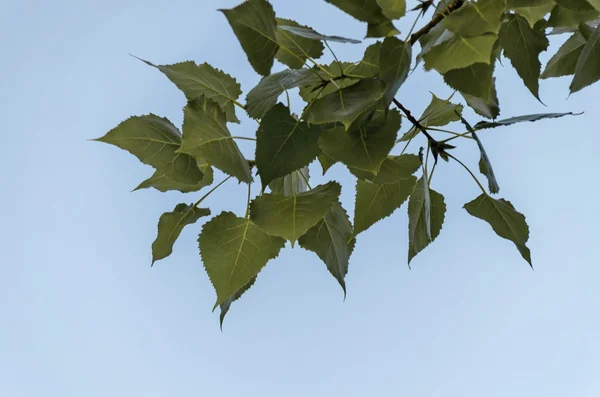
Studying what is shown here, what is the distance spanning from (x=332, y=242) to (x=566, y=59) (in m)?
0.33

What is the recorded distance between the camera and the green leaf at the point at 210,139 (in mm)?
535

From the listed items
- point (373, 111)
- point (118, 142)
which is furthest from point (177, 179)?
point (373, 111)

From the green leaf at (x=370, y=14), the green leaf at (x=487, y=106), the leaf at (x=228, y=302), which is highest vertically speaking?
the green leaf at (x=487, y=106)

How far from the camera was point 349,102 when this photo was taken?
505 millimetres

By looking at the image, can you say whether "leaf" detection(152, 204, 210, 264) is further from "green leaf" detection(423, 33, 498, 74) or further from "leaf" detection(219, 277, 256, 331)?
"green leaf" detection(423, 33, 498, 74)

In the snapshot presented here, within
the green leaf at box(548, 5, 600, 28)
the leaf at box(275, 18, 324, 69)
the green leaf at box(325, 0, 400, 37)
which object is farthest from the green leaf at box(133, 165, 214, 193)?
the green leaf at box(548, 5, 600, 28)

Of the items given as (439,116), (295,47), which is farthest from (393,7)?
(439,116)

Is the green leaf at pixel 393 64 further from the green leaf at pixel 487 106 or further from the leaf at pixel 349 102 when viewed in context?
the green leaf at pixel 487 106

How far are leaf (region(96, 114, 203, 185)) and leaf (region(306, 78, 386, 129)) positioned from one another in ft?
0.46

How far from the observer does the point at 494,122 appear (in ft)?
2.05

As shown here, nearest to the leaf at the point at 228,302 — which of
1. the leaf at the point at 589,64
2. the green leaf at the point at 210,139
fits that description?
the green leaf at the point at 210,139

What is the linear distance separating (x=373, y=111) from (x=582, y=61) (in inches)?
9.0

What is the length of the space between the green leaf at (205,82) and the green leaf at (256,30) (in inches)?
2.9

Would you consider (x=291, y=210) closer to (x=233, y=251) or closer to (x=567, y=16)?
(x=233, y=251)
